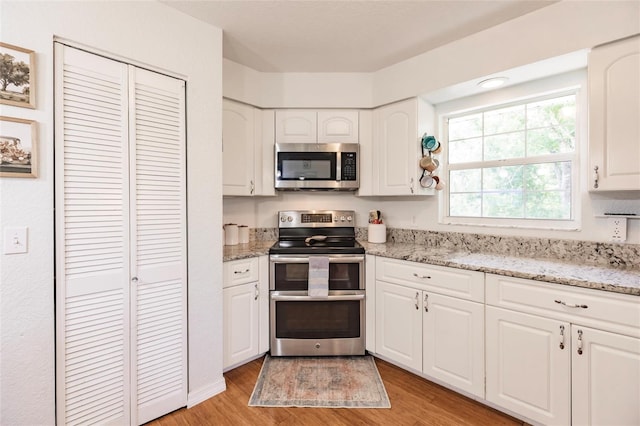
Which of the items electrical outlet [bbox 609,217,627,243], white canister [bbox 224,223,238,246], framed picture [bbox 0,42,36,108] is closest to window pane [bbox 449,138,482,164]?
electrical outlet [bbox 609,217,627,243]

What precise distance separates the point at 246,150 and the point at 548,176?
93.2 inches

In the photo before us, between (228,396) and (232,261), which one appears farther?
(232,261)

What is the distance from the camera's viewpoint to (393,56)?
7.78 ft

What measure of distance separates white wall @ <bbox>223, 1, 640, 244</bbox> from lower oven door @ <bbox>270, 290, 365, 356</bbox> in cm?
93

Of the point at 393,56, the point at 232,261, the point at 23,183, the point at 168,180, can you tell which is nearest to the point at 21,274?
the point at 23,183

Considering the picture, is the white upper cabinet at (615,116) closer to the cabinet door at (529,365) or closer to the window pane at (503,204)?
the window pane at (503,204)

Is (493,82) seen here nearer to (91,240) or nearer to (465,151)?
(465,151)

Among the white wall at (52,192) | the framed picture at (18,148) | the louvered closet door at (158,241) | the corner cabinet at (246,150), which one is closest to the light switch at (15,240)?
the white wall at (52,192)

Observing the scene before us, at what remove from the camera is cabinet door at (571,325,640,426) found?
1.31 metres

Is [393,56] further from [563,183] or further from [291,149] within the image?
[563,183]

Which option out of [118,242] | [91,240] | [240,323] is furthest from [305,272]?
[91,240]

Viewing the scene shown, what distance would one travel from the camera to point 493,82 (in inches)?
81.4

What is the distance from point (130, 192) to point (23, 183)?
413 mm

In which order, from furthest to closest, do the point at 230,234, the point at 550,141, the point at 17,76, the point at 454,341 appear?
the point at 230,234
the point at 550,141
the point at 454,341
the point at 17,76
